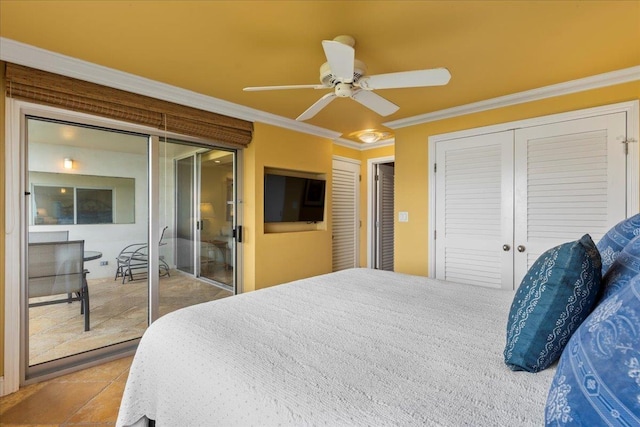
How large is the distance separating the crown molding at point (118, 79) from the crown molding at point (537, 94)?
1644mm

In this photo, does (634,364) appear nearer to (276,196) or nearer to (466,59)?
(466,59)

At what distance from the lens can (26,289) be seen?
83.0 inches

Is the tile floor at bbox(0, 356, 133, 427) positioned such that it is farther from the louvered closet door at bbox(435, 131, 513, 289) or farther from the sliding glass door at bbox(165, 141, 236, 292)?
the louvered closet door at bbox(435, 131, 513, 289)

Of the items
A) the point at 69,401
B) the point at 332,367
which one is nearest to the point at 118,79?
the point at 69,401

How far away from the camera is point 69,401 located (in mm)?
1957

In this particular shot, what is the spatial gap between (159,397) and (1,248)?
1801 mm

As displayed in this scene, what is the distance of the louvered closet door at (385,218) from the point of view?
4965 millimetres

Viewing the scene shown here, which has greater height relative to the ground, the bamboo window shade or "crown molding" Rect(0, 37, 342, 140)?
"crown molding" Rect(0, 37, 342, 140)

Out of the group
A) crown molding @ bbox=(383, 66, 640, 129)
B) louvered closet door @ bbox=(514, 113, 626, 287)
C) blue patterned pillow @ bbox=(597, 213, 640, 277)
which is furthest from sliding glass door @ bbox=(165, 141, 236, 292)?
blue patterned pillow @ bbox=(597, 213, 640, 277)

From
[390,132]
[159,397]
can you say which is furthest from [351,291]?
[390,132]

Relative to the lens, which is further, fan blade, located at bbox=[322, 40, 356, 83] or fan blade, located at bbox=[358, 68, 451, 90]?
fan blade, located at bbox=[358, 68, 451, 90]

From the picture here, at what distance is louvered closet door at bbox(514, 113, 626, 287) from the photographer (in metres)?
2.38

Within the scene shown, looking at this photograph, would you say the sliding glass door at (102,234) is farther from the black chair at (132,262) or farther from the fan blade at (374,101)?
the fan blade at (374,101)

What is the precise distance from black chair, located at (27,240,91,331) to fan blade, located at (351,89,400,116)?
Result: 2484 mm
